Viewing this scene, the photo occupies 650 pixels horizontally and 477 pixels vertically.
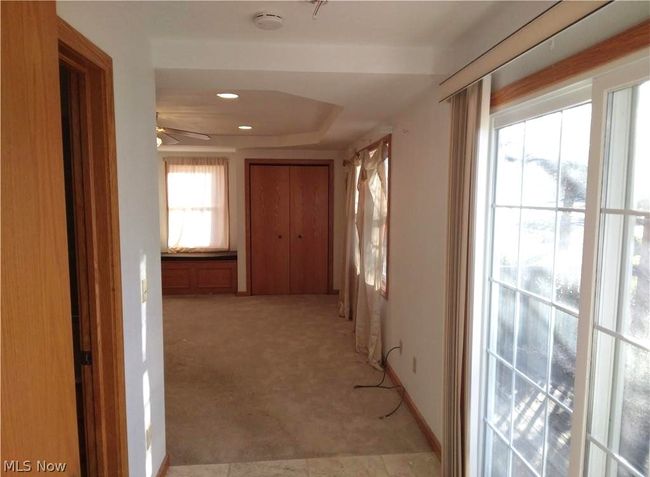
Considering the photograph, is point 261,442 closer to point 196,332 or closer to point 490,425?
point 490,425

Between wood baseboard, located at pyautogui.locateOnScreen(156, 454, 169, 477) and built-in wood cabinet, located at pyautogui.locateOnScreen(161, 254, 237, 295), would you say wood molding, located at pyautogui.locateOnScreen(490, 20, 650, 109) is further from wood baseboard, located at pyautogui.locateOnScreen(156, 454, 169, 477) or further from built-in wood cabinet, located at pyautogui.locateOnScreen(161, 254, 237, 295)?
built-in wood cabinet, located at pyautogui.locateOnScreen(161, 254, 237, 295)

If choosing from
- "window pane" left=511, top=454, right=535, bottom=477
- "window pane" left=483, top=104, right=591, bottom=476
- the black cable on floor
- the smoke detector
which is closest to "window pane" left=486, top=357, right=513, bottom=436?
"window pane" left=483, top=104, right=591, bottom=476

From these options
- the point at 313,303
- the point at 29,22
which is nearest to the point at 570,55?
the point at 29,22

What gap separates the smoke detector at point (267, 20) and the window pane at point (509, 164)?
3.68 feet

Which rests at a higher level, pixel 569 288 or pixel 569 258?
pixel 569 258

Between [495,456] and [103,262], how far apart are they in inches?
77.9

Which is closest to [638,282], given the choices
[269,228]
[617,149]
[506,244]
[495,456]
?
[617,149]

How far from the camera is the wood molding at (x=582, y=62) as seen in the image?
1.14 m

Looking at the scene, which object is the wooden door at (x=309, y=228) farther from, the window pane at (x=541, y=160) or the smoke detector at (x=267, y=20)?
the window pane at (x=541, y=160)

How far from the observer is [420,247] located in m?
2.87

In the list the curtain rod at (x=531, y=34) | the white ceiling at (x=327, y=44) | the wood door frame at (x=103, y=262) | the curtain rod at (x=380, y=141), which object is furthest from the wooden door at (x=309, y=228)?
the wood door frame at (x=103, y=262)

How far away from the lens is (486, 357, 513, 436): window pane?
192cm

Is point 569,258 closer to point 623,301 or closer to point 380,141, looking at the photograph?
point 623,301

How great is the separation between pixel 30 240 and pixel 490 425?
2.08 m
